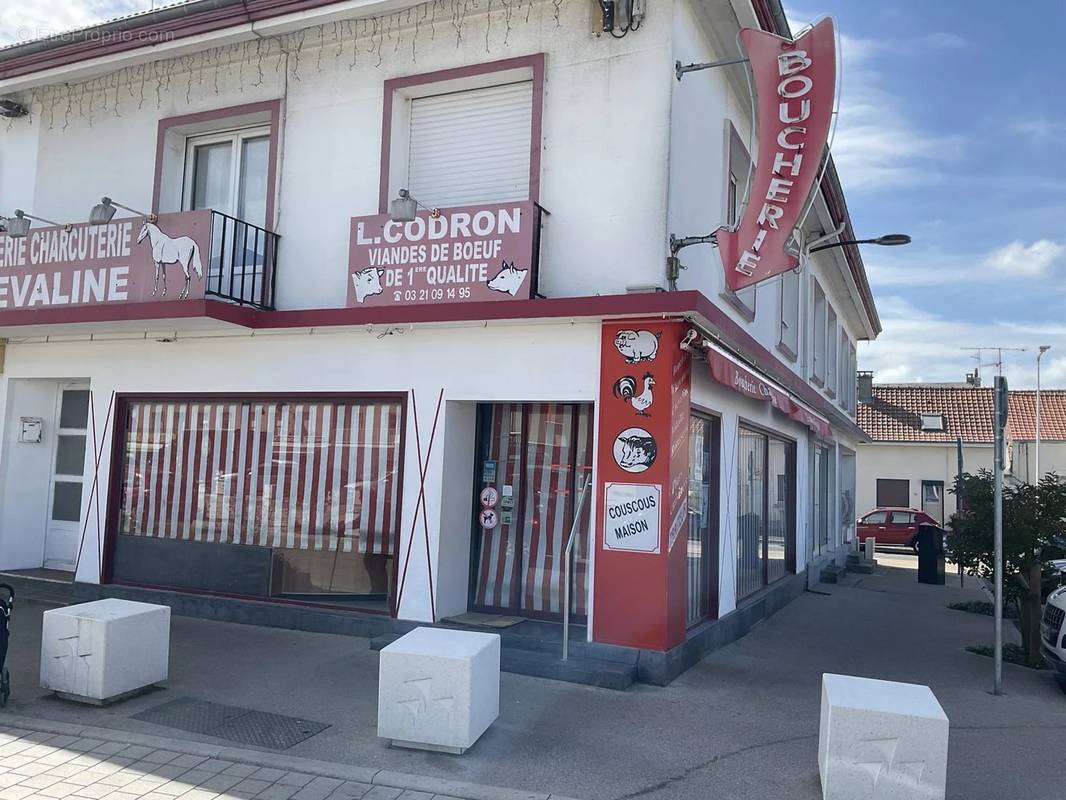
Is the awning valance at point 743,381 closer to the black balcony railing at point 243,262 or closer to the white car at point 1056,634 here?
the white car at point 1056,634

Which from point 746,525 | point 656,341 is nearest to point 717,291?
point 656,341

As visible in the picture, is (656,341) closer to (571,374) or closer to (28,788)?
(571,374)

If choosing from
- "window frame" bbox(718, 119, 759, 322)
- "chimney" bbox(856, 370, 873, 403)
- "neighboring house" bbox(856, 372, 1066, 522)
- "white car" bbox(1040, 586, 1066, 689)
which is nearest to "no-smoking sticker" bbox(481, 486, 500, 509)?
"window frame" bbox(718, 119, 759, 322)

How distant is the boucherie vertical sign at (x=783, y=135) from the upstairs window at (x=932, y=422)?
2972 centimetres

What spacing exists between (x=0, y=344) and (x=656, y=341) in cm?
825

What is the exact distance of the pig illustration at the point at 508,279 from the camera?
7738 millimetres

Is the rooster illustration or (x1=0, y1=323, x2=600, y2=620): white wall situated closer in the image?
the rooster illustration

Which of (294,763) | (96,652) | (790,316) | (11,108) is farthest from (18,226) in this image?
(790,316)

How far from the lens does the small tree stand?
930 centimetres

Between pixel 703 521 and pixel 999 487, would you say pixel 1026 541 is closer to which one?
pixel 999 487

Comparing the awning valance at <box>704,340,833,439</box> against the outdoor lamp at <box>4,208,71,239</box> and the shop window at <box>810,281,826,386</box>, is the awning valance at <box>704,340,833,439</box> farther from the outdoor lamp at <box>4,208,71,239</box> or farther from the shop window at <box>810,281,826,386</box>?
the outdoor lamp at <box>4,208,71,239</box>

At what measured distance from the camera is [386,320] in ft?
26.9

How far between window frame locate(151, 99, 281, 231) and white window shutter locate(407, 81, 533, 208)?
159cm

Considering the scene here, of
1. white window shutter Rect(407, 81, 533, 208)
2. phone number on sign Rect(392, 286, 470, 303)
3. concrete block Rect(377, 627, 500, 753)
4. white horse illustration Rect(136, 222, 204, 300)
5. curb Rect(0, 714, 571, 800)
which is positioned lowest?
curb Rect(0, 714, 571, 800)
